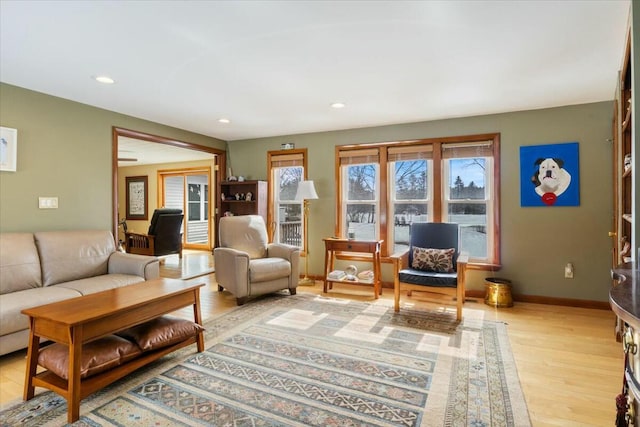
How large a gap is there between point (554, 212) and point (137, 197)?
902 cm

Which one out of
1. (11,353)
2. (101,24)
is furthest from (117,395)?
(101,24)

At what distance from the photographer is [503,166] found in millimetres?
4012

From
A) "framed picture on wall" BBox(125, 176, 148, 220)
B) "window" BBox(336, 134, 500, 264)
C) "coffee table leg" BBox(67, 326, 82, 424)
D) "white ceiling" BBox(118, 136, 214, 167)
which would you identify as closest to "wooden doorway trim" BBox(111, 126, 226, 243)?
"white ceiling" BBox(118, 136, 214, 167)

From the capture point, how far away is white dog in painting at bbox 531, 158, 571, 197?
3748 mm

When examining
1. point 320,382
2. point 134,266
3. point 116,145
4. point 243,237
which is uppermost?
point 116,145

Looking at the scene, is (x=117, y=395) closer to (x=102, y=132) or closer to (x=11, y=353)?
(x=11, y=353)

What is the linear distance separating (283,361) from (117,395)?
1.04 metres

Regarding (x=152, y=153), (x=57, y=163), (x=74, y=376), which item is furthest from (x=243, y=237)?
(x=152, y=153)

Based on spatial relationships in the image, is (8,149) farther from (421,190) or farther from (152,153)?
(421,190)

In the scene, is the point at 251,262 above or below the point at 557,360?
A: above

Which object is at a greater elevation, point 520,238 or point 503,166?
point 503,166

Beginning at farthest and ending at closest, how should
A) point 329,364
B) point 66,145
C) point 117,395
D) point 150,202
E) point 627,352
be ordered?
point 150,202 < point 66,145 < point 329,364 < point 117,395 < point 627,352

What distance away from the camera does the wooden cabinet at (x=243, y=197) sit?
5.25 m

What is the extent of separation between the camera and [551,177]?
3.81 meters
